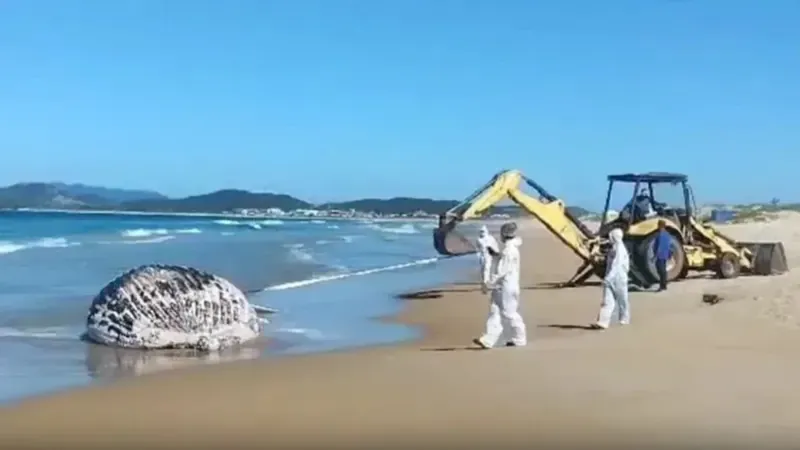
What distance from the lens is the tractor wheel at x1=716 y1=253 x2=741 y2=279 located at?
20578mm

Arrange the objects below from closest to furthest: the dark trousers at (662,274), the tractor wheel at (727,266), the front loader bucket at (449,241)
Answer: the front loader bucket at (449,241)
the dark trousers at (662,274)
the tractor wheel at (727,266)

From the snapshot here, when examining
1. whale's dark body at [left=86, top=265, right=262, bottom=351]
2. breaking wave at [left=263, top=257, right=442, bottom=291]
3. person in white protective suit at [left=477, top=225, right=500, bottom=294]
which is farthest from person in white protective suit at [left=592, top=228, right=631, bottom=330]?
breaking wave at [left=263, top=257, right=442, bottom=291]

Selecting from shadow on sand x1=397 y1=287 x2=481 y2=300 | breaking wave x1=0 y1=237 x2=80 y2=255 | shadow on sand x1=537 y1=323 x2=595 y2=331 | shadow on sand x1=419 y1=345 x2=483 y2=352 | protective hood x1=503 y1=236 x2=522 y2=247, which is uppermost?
protective hood x1=503 y1=236 x2=522 y2=247

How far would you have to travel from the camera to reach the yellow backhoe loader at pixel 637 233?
18516 millimetres

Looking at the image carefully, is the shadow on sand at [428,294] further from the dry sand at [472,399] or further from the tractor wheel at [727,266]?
the dry sand at [472,399]

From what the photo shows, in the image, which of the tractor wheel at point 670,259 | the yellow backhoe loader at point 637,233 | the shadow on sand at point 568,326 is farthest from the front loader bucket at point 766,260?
the shadow on sand at point 568,326

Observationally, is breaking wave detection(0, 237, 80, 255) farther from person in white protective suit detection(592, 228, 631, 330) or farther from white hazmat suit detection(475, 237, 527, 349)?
white hazmat suit detection(475, 237, 527, 349)

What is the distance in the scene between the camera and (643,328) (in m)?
12.7

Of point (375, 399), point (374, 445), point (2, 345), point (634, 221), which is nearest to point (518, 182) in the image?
point (634, 221)

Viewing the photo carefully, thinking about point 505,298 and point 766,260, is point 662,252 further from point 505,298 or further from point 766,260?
point 505,298

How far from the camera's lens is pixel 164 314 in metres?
11.8

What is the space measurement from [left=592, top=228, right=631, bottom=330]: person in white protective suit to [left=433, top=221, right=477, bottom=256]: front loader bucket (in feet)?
15.3

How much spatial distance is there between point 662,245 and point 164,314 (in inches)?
399

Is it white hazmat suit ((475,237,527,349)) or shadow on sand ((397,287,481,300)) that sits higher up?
white hazmat suit ((475,237,527,349))
